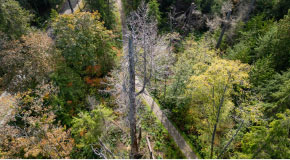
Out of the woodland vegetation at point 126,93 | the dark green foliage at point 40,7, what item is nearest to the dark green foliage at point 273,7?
the woodland vegetation at point 126,93

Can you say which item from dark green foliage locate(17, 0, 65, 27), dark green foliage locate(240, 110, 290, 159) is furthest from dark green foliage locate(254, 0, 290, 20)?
dark green foliage locate(17, 0, 65, 27)

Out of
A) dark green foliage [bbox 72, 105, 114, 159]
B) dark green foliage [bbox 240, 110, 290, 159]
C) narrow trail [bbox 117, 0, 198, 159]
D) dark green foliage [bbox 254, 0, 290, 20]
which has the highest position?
dark green foliage [bbox 254, 0, 290, 20]

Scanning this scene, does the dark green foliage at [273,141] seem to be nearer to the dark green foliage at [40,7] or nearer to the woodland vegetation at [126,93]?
the woodland vegetation at [126,93]

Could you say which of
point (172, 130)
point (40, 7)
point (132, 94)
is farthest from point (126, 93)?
point (40, 7)

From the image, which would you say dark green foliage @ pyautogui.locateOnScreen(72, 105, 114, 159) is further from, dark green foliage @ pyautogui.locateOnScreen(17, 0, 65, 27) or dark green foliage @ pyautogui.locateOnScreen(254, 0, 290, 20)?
dark green foliage @ pyautogui.locateOnScreen(17, 0, 65, 27)

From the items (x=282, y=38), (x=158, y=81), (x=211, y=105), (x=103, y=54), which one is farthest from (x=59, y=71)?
(x=282, y=38)

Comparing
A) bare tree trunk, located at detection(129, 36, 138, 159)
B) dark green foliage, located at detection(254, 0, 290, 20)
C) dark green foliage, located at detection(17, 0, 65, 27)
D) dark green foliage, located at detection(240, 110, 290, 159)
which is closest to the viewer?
dark green foliage, located at detection(240, 110, 290, 159)

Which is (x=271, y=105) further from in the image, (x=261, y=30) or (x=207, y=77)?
(x=261, y=30)

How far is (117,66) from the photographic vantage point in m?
18.8

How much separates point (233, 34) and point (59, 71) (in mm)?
22811

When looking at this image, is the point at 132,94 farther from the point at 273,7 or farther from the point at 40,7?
the point at 40,7

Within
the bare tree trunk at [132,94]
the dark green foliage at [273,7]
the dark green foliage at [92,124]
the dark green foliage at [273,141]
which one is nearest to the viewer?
the dark green foliage at [273,141]

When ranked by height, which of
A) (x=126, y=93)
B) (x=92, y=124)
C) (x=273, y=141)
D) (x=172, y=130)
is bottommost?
(x=172, y=130)

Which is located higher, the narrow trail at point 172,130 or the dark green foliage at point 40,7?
the dark green foliage at point 40,7
